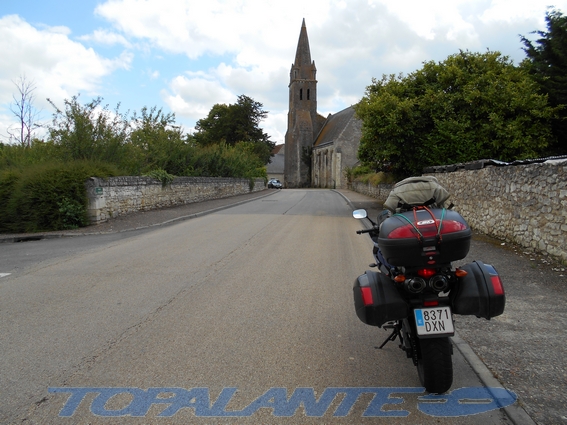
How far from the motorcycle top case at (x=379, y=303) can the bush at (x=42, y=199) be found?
41.4 feet

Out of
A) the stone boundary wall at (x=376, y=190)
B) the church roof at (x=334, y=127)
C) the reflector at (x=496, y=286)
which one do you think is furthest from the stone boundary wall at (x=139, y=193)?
the church roof at (x=334, y=127)

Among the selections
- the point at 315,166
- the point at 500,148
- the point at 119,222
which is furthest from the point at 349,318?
the point at 315,166

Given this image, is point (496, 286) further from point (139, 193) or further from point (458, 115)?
point (458, 115)

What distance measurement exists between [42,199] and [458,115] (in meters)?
15.5

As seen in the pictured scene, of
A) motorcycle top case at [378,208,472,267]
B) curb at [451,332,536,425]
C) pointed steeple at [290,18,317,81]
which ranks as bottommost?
curb at [451,332,536,425]

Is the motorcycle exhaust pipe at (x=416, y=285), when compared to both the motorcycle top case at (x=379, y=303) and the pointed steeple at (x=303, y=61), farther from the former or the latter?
the pointed steeple at (x=303, y=61)

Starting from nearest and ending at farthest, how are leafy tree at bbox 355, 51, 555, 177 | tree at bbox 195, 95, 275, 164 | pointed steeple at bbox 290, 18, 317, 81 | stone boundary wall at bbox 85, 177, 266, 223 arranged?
stone boundary wall at bbox 85, 177, 266, 223 < leafy tree at bbox 355, 51, 555, 177 < tree at bbox 195, 95, 275, 164 < pointed steeple at bbox 290, 18, 317, 81

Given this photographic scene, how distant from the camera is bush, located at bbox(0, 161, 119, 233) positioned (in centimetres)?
1362

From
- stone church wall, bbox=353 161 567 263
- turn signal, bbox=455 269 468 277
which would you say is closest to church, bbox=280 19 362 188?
stone church wall, bbox=353 161 567 263

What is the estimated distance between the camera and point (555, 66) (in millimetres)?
18391

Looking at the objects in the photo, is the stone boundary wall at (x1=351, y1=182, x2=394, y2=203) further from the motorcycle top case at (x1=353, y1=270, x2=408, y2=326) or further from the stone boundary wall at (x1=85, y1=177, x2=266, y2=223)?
the motorcycle top case at (x1=353, y1=270, x2=408, y2=326)

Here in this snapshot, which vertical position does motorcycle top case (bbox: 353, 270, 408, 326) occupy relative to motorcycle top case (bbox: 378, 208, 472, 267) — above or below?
below

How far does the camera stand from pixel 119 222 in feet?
48.9

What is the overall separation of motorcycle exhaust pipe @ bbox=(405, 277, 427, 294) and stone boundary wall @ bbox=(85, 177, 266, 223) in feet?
42.6
